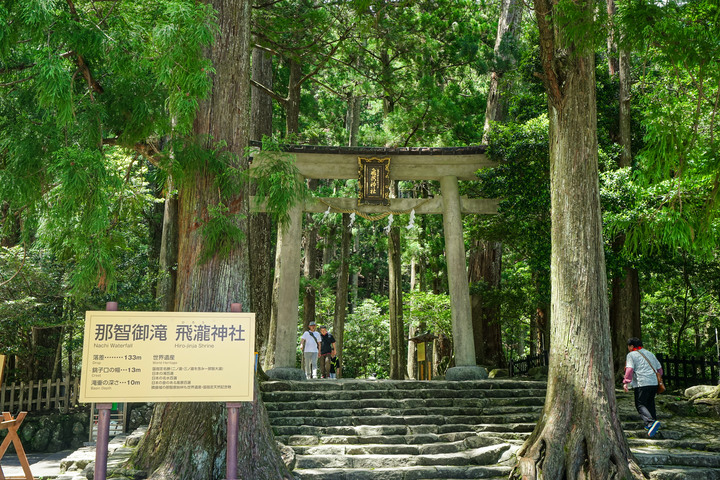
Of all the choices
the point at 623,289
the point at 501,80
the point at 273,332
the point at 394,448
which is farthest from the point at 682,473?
the point at 501,80

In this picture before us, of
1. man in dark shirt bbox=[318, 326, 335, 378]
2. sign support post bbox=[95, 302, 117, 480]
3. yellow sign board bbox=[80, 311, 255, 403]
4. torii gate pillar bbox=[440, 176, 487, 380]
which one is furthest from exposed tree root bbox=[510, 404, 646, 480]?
man in dark shirt bbox=[318, 326, 335, 378]

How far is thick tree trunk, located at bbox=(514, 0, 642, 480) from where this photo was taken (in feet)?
19.5

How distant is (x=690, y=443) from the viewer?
7484 millimetres

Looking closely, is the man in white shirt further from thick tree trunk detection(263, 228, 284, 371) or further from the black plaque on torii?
the black plaque on torii

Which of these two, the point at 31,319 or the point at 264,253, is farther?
the point at 264,253

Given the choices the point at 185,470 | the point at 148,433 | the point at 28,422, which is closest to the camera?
the point at 185,470

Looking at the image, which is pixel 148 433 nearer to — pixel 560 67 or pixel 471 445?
pixel 471 445

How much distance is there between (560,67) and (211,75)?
12.7 ft

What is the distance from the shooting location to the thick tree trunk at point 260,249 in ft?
37.9

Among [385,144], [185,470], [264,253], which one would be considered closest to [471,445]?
[185,470]

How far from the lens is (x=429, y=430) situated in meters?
8.20

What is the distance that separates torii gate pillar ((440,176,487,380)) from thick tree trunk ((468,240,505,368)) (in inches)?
120

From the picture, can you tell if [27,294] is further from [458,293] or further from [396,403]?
[458,293]

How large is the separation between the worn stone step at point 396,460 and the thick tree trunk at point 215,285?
139 centimetres
